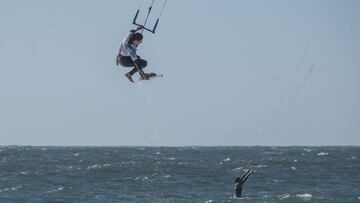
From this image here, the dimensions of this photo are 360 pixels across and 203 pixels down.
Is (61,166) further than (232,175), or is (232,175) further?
(61,166)

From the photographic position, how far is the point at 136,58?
17453 millimetres

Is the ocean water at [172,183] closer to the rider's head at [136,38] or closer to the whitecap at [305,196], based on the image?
the whitecap at [305,196]

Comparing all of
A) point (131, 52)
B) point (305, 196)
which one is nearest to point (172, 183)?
point (305, 196)

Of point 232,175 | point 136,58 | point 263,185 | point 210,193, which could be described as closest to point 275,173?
point 232,175

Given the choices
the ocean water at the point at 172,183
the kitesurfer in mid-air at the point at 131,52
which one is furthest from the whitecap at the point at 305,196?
the kitesurfer in mid-air at the point at 131,52

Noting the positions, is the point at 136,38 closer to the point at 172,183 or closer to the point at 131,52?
the point at 131,52

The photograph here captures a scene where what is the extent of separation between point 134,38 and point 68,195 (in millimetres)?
16874

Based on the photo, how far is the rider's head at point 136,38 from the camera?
56.4 ft

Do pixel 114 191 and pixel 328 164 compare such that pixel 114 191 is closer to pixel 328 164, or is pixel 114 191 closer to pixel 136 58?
pixel 136 58

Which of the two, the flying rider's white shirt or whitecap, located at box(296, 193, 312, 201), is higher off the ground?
the flying rider's white shirt

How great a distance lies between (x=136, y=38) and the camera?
56.6 feet

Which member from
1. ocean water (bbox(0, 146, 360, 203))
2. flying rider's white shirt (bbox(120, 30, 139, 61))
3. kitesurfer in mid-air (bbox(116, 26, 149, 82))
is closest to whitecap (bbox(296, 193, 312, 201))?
ocean water (bbox(0, 146, 360, 203))

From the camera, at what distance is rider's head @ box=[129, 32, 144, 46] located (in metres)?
17.2

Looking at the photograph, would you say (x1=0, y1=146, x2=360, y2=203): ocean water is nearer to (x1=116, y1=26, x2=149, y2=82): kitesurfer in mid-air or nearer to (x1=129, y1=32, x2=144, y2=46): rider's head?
(x1=116, y1=26, x2=149, y2=82): kitesurfer in mid-air
